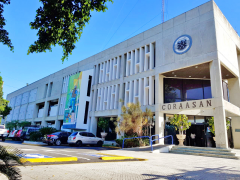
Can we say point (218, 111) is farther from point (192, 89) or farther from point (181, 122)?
point (192, 89)

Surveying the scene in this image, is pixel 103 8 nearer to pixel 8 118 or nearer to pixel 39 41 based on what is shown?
pixel 39 41

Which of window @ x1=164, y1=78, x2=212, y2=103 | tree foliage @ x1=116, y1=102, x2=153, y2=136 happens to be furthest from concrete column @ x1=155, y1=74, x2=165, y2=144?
tree foliage @ x1=116, y1=102, x2=153, y2=136

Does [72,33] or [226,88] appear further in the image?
[226,88]

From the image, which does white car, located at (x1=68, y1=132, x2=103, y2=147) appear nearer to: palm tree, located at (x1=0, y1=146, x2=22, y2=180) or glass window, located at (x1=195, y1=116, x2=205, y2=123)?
glass window, located at (x1=195, y1=116, x2=205, y2=123)

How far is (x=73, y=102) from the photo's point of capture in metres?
28.9

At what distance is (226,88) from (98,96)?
17.0 metres

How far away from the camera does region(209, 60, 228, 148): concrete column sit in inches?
566

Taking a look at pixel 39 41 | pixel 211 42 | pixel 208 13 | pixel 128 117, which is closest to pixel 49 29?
pixel 39 41

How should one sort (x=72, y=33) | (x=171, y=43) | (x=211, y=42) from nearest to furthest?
(x=72, y=33), (x=211, y=42), (x=171, y=43)

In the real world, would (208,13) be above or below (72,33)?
above

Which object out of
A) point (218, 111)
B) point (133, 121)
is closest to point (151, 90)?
point (133, 121)

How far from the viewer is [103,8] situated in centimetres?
609

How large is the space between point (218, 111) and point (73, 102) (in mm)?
20533

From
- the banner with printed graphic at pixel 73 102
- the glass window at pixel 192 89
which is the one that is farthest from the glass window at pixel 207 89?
the banner with printed graphic at pixel 73 102
